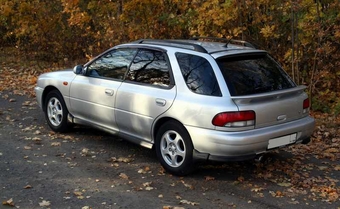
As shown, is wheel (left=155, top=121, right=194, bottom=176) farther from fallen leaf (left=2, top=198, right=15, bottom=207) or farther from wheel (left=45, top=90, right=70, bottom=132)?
wheel (left=45, top=90, right=70, bottom=132)

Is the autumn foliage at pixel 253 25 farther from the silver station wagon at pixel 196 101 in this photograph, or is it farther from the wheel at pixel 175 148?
the wheel at pixel 175 148

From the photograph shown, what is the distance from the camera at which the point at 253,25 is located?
9773 mm

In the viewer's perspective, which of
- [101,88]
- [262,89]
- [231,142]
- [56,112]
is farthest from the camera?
[56,112]

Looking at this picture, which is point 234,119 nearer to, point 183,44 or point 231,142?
point 231,142

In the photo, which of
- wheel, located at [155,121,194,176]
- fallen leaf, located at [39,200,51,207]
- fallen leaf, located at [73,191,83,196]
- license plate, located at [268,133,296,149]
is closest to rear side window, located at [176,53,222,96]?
wheel, located at [155,121,194,176]

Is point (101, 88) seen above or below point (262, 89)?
below

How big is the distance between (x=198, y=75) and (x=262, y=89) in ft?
2.56

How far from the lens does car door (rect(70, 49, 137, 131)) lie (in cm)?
652

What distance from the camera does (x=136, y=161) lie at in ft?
20.8

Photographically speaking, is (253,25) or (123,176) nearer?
(123,176)


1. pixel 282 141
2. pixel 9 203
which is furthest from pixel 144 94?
pixel 9 203

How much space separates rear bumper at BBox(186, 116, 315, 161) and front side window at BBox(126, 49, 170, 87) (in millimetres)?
849

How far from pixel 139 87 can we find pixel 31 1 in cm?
950

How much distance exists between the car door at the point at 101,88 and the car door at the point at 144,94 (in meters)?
0.15
